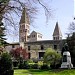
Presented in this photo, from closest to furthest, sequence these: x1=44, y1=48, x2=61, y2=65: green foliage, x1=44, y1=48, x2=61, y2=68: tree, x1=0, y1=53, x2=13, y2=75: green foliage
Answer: x1=0, y1=53, x2=13, y2=75: green foliage, x1=44, y1=48, x2=61, y2=68: tree, x1=44, y1=48, x2=61, y2=65: green foliage

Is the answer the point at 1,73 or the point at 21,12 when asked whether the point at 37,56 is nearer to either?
the point at 1,73

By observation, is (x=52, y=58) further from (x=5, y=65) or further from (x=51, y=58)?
(x=5, y=65)

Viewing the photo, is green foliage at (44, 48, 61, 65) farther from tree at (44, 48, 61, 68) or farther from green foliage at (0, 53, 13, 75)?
green foliage at (0, 53, 13, 75)

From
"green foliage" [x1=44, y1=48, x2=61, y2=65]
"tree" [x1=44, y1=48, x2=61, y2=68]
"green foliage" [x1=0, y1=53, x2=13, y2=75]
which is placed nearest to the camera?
"green foliage" [x1=0, y1=53, x2=13, y2=75]

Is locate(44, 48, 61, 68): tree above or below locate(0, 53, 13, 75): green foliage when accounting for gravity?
above

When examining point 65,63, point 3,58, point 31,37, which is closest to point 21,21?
point 3,58

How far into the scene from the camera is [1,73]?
19.8 m

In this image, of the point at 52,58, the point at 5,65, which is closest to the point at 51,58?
the point at 52,58

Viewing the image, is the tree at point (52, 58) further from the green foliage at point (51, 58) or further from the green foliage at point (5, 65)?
the green foliage at point (5, 65)

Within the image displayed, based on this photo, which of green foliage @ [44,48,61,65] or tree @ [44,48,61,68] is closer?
tree @ [44,48,61,68]

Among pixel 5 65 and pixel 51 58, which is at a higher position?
pixel 51 58

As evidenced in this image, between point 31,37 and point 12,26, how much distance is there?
326 feet

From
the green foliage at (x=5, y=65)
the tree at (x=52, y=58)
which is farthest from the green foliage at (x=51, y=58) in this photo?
the green foliage at (x=5, y=65)

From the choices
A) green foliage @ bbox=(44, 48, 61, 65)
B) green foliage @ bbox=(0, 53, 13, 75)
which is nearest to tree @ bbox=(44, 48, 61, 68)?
green foliage @ bbox=(44, 48, 61, 65)
